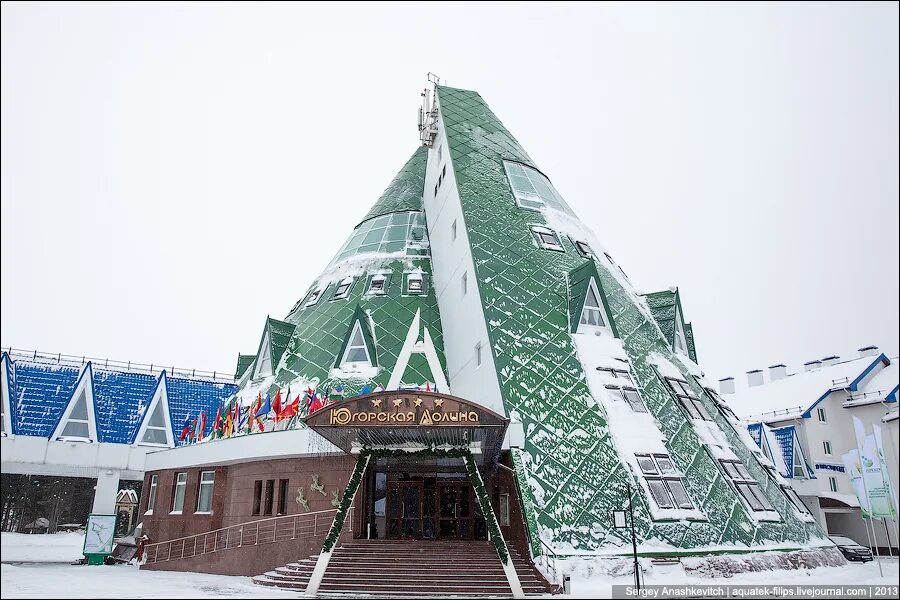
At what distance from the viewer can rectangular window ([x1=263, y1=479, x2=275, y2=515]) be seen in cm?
2102

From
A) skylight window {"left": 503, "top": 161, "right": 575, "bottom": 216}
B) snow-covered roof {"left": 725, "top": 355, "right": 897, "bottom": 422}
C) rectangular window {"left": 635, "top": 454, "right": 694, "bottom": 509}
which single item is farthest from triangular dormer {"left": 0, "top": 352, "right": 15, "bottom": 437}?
snow-covered roof {"left": 725, "top": 355, "right": 897, "bottom": 422}

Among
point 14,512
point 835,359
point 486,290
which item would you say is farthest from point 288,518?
point 14,512

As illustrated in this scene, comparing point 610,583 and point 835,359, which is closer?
point 610,583

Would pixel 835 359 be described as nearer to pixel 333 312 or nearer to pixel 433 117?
pixel 433 117

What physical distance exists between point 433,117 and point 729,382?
31.5m

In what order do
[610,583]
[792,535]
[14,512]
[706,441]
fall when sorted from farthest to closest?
[14,512] < [706,441] < [792,535] < [610,583]

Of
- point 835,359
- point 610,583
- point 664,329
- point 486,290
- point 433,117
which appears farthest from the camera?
point 835,359

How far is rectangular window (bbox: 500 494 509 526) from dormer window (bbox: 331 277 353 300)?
39.5ft

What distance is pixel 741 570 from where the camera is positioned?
1609cm

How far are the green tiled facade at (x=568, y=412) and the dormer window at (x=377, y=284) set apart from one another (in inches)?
197

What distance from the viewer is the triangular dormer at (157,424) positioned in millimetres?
30156

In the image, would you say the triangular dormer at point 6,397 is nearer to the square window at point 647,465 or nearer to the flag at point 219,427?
the flag at point 219,427

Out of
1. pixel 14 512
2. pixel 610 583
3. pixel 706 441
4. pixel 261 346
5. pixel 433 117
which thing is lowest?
pixel 14 512

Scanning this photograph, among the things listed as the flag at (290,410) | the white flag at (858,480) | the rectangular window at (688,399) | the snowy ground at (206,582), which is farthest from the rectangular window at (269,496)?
the white flag at (858,480)
